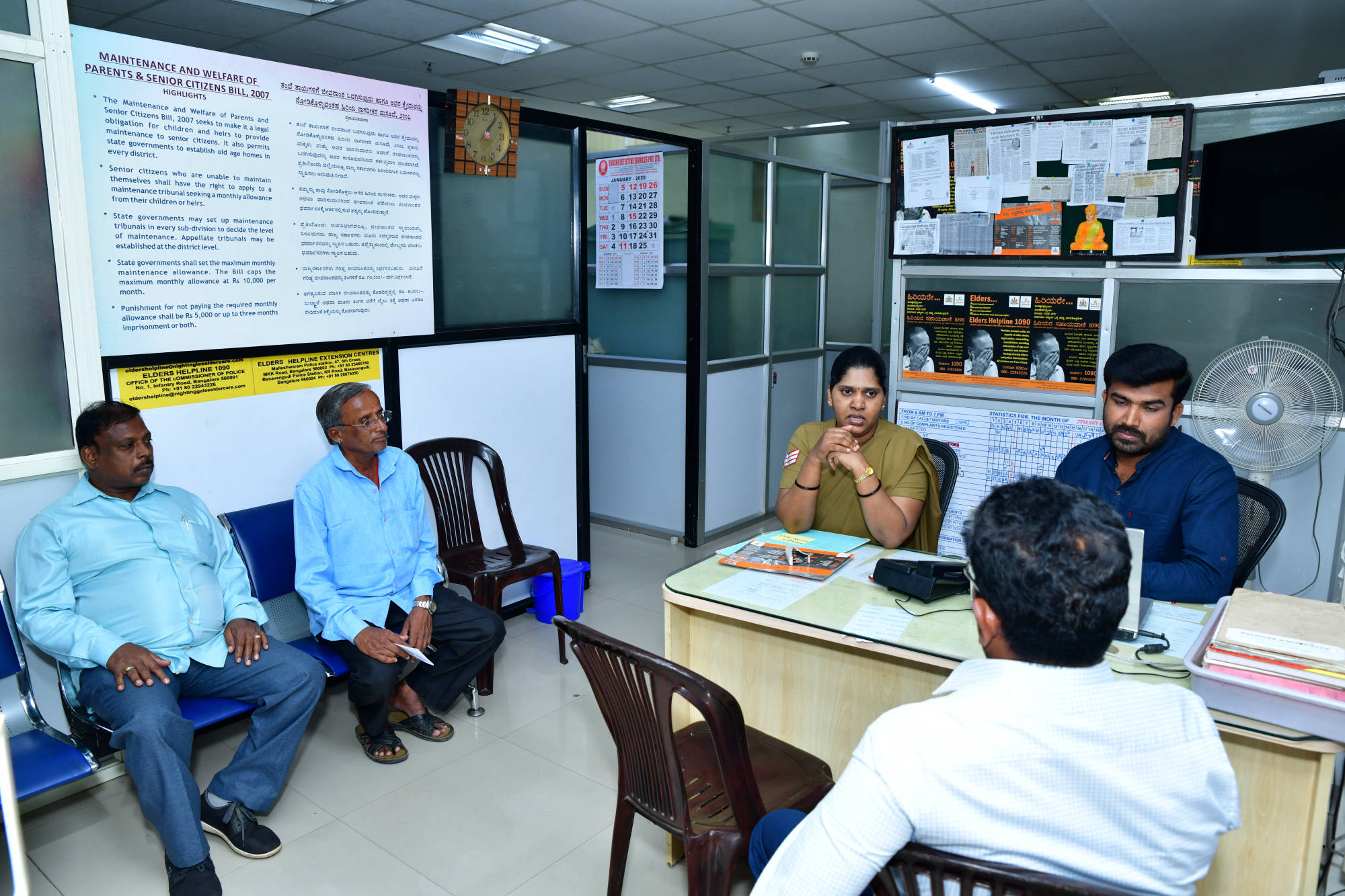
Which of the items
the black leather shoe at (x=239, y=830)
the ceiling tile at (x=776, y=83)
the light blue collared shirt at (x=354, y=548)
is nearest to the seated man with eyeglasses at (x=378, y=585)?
the light blue collared shirt at (x=354, y=548)

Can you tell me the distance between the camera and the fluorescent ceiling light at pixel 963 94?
7367 mm

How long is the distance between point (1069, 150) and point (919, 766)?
2764 mm

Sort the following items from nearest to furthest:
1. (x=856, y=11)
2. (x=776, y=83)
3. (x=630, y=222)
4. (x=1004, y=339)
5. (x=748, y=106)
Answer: (x=1004, y=339), (x=630, y=222), (x=856, y=11), (x=776, y=83), (x=748, y=106)

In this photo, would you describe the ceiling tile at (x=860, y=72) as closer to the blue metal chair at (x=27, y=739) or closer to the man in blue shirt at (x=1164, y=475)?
the man in blue shirt at (x=1164, y=475)

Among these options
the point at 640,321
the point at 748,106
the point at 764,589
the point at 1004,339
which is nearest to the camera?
the point at 764,589

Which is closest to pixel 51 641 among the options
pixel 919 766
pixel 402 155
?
pixel 402 155

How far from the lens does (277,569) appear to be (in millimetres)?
2801

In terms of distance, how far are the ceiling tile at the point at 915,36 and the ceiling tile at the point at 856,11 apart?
131mm

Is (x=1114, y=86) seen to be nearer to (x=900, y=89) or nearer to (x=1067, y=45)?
(x=1067, y=45)

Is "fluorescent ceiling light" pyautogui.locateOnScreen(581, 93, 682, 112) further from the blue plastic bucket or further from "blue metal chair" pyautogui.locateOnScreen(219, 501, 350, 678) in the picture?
"blue metal chair" pyautogui.locateOnScreen(219, 501, 350, 678)

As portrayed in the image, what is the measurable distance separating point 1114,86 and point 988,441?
5390mm

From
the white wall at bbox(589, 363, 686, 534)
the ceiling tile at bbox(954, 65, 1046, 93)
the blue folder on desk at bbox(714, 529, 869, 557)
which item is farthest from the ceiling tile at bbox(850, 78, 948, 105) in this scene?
the blue folder on desk at bbox(714, 529, 869, 557)

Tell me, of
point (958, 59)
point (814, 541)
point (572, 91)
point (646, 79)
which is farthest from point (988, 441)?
point (572, 91)

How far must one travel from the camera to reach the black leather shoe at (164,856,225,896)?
6.75ft
